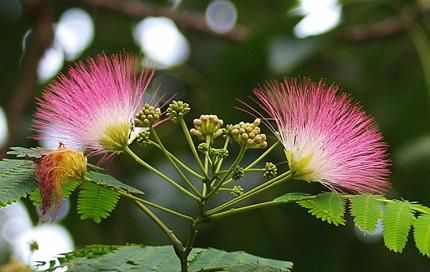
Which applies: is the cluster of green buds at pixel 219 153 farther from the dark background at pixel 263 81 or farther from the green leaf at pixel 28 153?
the dark background at pixel 263 81

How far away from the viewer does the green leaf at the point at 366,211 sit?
1561mm

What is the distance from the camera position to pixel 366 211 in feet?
5.16

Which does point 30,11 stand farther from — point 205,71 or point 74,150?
point 74,150

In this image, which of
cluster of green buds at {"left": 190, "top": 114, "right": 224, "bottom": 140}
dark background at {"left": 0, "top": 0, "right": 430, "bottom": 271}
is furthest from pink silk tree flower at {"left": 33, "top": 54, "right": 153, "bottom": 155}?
dark background at {"left": 0, "top": 0, "right": 430, "bottom": 271}

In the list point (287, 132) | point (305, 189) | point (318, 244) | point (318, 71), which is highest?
point (318, 71)

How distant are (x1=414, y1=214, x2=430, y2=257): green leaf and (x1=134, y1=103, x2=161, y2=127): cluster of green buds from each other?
49 centimetres

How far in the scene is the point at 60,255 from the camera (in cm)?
171

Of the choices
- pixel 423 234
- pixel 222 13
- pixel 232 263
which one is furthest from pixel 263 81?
pixel 423 234

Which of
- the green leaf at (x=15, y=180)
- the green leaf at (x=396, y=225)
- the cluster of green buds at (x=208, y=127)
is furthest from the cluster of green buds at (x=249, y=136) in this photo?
the green leaf at (x=15, y=180)

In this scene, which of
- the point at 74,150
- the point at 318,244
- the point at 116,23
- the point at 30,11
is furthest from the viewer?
the point at 116,23

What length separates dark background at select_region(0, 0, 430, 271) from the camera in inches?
145

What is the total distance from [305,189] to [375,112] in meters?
1.04

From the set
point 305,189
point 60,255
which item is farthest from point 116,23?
point 60,255

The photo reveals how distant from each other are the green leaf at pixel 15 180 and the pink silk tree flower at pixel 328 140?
444 millimetres
